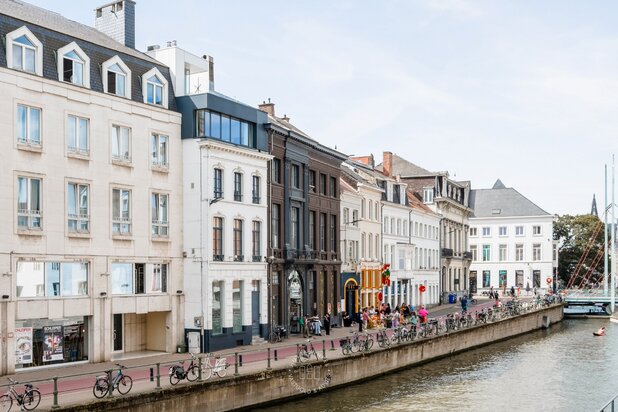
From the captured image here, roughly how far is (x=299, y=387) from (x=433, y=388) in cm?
733

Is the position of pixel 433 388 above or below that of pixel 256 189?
below

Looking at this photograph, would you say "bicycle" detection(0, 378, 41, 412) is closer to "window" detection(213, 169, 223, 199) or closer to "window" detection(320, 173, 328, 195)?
"window" detection(213, 169, 223, 199)

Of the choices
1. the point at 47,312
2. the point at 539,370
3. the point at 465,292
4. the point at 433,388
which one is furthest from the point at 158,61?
the point at 465,292

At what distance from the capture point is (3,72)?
31.1 m

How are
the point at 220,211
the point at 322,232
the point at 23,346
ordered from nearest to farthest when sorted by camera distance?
the point at 23,346 < the point at 220,211 < the point at 322,232

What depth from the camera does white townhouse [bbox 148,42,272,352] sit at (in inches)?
1572

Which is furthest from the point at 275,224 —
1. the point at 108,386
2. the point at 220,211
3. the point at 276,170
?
the point at 108,386

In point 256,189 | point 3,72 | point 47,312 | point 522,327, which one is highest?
point 3,72

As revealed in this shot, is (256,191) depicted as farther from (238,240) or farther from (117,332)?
(117,332)

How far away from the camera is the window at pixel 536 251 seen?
115 meters

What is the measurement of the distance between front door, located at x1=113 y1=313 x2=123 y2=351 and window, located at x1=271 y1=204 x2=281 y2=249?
11.4 meters

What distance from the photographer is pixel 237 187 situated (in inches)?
1686

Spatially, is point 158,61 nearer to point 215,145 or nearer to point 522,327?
point 215,145

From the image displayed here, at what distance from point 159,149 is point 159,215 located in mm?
3177
